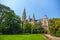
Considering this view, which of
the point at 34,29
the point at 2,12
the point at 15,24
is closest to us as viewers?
the point at 2,12

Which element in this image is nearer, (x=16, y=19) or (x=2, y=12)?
(x=2, y=12)

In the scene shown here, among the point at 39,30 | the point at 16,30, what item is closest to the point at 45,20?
the point at 39,30

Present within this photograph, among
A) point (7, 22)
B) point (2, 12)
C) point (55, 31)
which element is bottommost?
point (55, 31)

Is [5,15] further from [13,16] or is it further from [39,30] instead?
[39,30]

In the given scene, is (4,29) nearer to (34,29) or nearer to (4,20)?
(4,20)

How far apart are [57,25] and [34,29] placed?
2216cm

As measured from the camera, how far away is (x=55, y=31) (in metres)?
29.0

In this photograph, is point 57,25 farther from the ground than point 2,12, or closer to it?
closer to it

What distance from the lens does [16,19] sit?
36688 millimetres

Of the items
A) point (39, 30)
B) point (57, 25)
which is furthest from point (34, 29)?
point (57, 25)

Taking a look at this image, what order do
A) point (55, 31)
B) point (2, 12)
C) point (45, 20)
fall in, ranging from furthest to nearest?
point (45, 20) < point (2, 12) < point (55, 31)

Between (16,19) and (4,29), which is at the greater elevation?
(16,19)

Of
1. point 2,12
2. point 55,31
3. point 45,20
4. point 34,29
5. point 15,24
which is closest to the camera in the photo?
point 55,31

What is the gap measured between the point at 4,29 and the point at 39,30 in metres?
21.8
